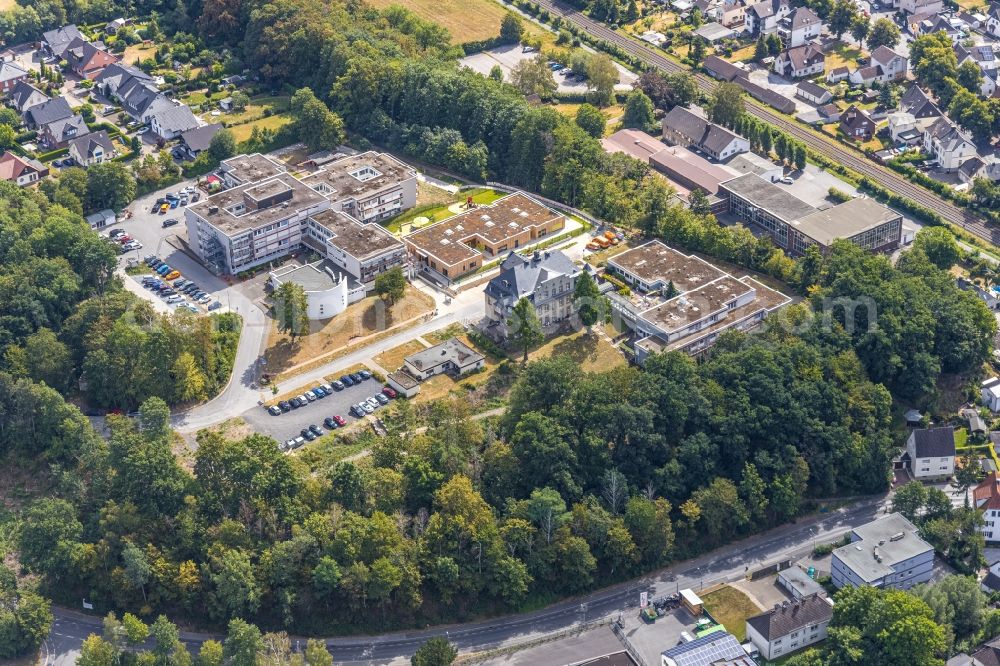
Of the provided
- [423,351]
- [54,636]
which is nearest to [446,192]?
[423,351]

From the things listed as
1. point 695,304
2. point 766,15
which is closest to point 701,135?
point 766,15

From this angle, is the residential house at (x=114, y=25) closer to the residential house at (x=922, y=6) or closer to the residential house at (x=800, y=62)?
the residential house at (x=800, y=62)

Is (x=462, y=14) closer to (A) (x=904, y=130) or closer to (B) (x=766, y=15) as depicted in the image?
(B) (x=766, y=15)

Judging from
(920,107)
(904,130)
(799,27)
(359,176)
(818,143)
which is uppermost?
(920,107)

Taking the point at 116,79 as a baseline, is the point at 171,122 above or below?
above

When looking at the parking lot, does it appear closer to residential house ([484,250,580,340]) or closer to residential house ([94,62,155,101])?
residential house ([484,250,580,340])

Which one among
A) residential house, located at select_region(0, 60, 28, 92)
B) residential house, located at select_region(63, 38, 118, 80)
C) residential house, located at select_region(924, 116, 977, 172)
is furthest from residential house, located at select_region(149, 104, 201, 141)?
residential house, located at select_region(924, 116, 977, 172)

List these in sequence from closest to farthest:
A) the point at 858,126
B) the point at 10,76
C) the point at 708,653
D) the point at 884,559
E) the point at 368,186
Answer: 1. the point at 708,653
2. the point at 884,559
3. the point at 368,186
4. the point at 858,126
5. the point at 10,76
